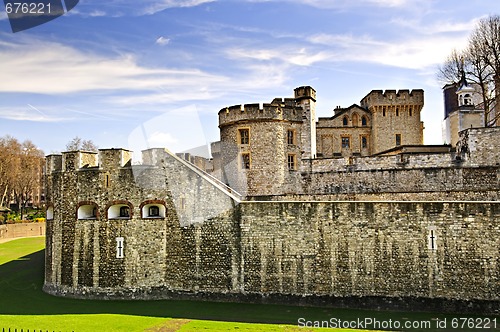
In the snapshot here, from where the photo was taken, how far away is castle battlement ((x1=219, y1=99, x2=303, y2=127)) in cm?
2544

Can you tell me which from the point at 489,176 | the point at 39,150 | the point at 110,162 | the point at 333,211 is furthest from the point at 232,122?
the point at 39,150

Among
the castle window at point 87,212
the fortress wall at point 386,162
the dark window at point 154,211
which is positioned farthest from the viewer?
the fortress wall at point 386,162

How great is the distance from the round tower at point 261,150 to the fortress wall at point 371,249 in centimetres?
676

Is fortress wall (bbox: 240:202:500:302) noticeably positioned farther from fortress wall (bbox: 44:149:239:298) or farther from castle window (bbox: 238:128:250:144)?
castle window (bbox: 238:128:250:144)

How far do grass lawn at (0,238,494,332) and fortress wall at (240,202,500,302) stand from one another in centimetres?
99

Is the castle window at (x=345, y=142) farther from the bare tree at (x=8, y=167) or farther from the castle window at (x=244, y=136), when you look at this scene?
the bare tree at (x=8, y=167)

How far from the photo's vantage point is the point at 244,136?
25.8 m

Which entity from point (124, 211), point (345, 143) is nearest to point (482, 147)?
point (345, 143)

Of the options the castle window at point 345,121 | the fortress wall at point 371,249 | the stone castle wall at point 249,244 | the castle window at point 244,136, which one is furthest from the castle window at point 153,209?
the castle window at point 345,121

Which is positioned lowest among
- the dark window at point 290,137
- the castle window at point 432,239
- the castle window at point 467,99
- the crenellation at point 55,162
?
the castle window at point 432,239

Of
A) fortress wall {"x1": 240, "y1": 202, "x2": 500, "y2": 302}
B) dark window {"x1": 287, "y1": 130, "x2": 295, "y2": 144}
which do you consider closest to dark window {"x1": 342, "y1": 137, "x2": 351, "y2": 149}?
dark window {"x1": 287, "y1": 130, "x2": 295, "y2": 144}

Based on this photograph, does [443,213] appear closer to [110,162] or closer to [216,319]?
[216,319]

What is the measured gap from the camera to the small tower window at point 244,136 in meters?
25.7

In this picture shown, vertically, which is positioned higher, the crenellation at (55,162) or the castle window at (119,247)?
the crenellation at (55,162)
